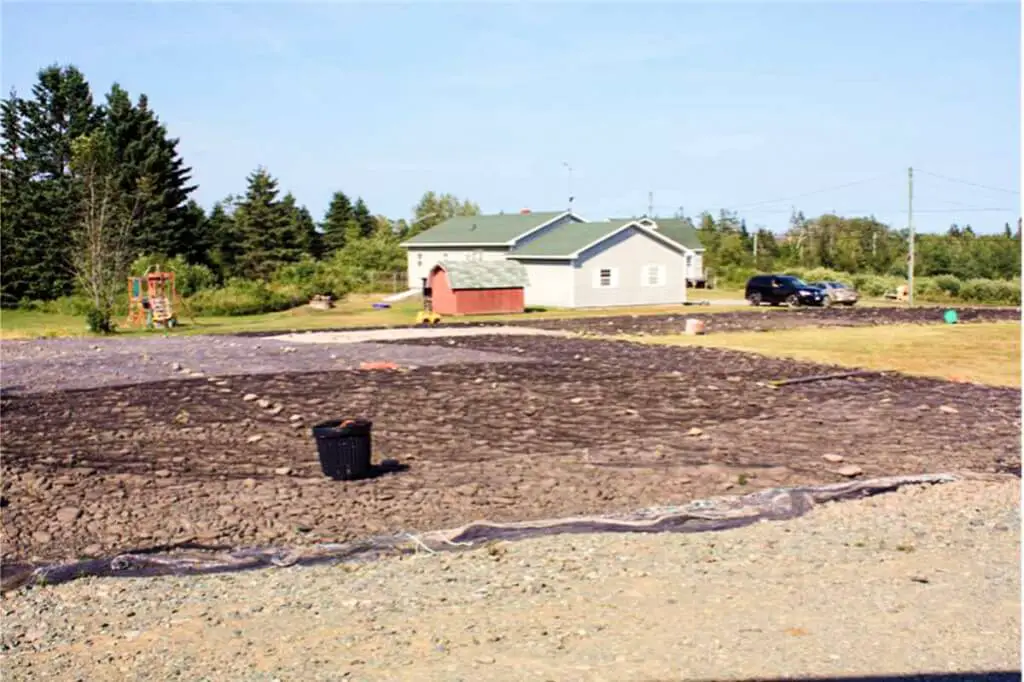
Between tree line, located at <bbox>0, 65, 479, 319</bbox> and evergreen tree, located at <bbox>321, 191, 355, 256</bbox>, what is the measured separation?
15338 millimetres

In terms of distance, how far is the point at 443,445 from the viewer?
16.3 m

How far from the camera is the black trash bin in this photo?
545 inches

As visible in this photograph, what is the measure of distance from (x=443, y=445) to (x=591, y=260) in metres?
41.6

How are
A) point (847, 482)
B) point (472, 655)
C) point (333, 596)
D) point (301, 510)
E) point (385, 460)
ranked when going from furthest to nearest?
point (385, 460)
point (847, 482)
point (301, 510)
point (333, 596)
point (472, 655)

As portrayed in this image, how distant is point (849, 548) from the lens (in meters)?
10.7

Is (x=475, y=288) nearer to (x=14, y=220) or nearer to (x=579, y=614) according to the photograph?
(x=14, y=220)

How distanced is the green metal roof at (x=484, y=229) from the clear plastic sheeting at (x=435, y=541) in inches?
2044

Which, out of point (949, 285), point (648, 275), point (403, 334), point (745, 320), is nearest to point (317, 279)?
point (648, 275)

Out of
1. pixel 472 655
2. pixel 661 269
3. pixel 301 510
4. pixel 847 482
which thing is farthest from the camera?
pixel 661 269

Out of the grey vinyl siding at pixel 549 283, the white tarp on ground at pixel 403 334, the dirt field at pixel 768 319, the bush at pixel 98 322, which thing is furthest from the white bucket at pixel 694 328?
the bush at pixel 98 322

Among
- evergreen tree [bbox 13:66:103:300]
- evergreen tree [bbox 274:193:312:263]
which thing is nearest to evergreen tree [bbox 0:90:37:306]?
evergreen tree [bbox 13:66:103:300]

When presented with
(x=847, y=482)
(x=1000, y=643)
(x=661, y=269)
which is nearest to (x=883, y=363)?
(x=847, y=482)

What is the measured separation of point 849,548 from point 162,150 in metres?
72.6

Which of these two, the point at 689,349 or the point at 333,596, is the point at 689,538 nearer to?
the point at 333,596
